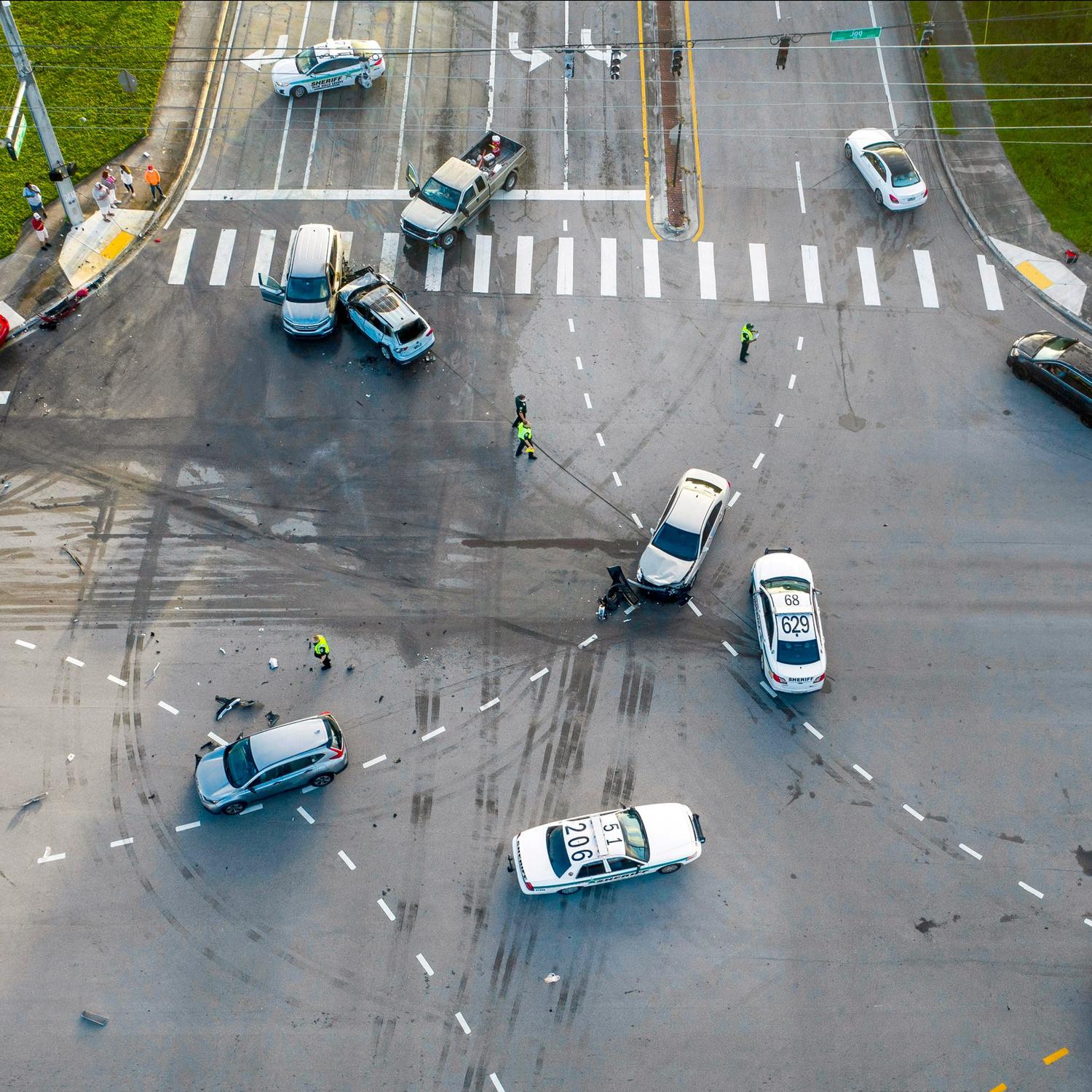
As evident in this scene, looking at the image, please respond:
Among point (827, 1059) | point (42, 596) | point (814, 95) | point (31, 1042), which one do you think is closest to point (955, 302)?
point (814, 95)

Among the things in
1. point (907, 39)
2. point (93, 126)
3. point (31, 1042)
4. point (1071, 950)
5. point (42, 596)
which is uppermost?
point (907, 39)

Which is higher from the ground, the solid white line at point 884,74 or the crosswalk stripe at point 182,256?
the solid white line at point 884,74

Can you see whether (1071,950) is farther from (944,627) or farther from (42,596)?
(42,596)

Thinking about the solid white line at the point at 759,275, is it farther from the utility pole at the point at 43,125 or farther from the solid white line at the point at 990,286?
the utility pole at the point at 43,125

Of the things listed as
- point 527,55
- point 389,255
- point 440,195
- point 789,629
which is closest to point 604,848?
point 789,629

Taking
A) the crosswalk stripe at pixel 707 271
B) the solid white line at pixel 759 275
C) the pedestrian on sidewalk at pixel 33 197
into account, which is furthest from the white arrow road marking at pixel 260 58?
the solid white line at pixel 759 275

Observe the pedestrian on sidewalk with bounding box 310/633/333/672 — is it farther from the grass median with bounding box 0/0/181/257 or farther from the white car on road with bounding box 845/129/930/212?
the white car on road with bounding box 845/129/930/212

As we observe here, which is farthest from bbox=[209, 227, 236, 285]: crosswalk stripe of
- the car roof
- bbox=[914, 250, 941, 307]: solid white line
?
bbox=[914, 250, 941, 307]: solid white line
